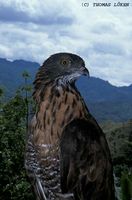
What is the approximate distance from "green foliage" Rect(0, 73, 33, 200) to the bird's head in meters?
13.2

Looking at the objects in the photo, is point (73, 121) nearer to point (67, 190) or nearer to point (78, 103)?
point (78, 103)

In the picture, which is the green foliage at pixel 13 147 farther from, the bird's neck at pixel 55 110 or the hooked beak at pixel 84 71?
the bird's neck at pixel 55 110

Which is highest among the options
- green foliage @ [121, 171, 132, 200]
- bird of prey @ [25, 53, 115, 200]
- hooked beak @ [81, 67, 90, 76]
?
hooked beak @ [81, 67, 90, 76]

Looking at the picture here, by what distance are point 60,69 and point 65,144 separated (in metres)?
0.70

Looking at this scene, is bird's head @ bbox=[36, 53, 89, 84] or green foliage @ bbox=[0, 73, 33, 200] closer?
bird's head @ bbox=[36, 53, 89, 84]

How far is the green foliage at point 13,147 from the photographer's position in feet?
63.6

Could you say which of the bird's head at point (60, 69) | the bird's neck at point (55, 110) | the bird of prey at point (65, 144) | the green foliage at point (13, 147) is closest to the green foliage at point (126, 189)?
the bird of prey at point (65, 144)

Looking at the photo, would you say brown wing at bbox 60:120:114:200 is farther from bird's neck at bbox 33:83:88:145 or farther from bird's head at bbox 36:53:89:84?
bird's head at bbox 36:53:89:84

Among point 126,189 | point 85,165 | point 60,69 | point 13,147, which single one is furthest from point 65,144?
point 13,147

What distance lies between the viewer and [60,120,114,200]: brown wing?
5.65m

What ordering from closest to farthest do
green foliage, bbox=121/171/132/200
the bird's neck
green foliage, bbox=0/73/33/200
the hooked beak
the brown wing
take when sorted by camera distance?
the bird's neck < the brown wing < the hooked beak < green foliage, bbox=121/171/132/200 < green foliage, bbox=0/73/33/200

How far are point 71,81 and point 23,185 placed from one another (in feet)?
42.5

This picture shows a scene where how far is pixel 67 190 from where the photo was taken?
18.7ft

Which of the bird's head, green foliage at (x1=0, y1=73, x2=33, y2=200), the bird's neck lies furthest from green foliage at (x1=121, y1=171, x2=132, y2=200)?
green foliage at (x1=0, y1=73, x2=33, y2=200)
